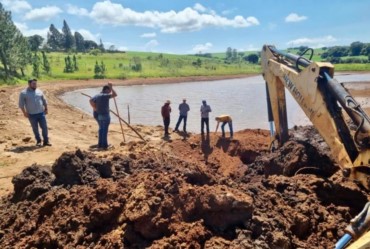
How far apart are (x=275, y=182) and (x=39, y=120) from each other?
742 centimetres

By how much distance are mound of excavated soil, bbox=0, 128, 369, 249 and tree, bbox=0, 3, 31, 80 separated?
39.2 m

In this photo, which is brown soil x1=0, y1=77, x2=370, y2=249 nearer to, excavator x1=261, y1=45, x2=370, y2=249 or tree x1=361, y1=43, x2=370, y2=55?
excavator x1=261, y1=45, x2=370, y2=249

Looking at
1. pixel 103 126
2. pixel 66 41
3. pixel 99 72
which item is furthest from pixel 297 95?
pixel 66 41

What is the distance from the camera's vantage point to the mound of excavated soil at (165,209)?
4332 mm

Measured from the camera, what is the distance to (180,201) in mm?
4621

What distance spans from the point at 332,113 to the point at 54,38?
414 feet

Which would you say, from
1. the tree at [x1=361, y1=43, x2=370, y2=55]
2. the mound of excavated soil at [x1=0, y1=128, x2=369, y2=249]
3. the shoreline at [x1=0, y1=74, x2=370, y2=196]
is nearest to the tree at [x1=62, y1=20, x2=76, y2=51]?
the tree at [x1=361, y1=43, x2=370, y2=55]

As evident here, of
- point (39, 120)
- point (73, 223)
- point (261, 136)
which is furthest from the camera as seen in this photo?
point (261, 136)

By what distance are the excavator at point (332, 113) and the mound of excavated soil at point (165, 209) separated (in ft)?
2.07

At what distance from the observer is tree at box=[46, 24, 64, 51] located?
118875 millimetres

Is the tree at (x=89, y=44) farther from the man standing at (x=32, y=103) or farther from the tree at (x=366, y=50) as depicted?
the man standing at (x=32, y=103)

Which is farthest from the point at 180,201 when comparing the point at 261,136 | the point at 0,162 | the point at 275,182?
the point at 261,136

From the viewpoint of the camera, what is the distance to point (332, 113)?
5.91 m

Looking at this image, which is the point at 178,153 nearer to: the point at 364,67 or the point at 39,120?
the point at 39,120
